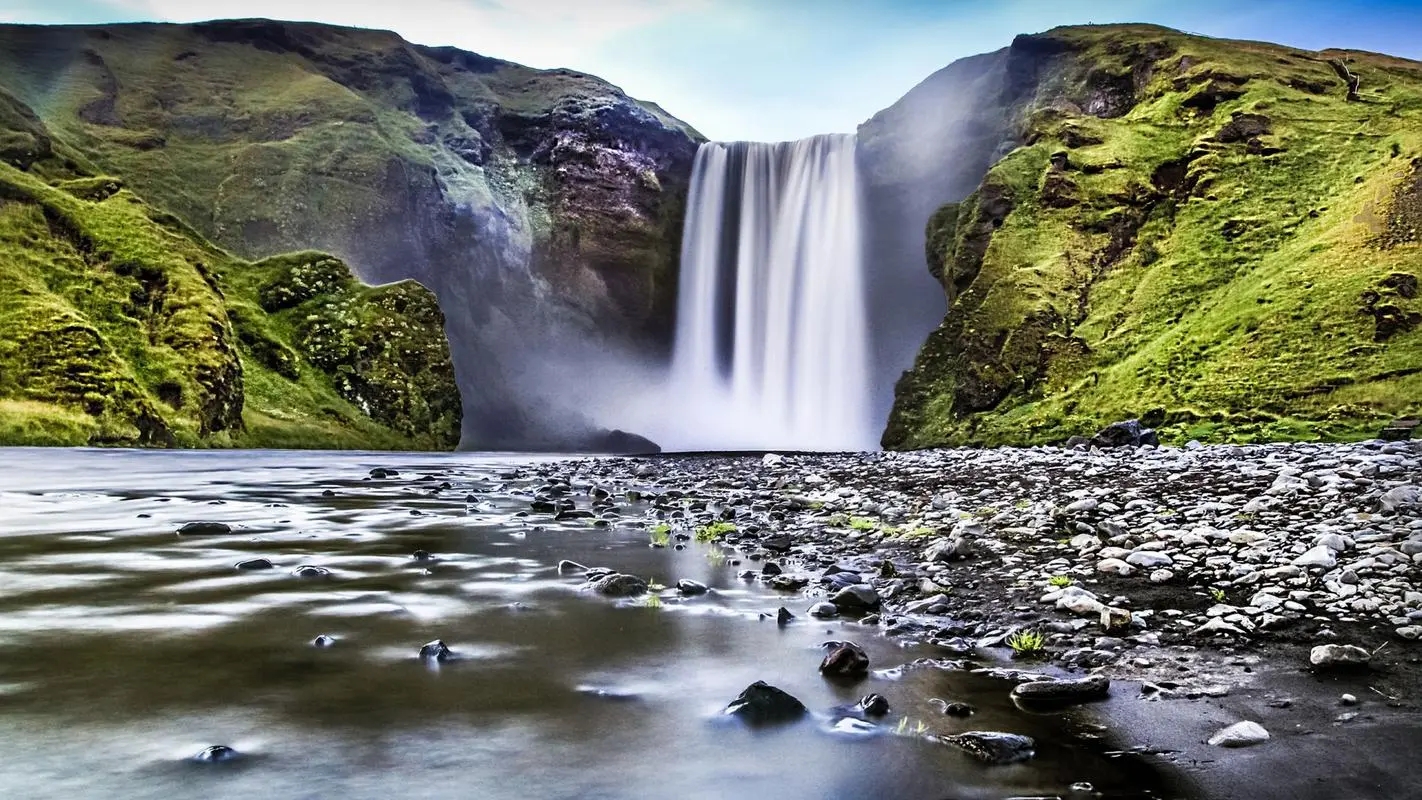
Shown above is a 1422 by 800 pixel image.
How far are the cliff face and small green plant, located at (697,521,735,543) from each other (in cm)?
7154

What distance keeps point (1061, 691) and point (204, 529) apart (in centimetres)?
1175

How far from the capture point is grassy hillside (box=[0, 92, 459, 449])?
3756 centimetres

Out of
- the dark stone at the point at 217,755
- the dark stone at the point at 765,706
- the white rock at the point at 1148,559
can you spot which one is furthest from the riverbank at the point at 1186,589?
the dark stone at the point at 217,755

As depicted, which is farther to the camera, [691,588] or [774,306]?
[774,306]

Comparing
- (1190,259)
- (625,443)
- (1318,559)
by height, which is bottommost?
(625,443)

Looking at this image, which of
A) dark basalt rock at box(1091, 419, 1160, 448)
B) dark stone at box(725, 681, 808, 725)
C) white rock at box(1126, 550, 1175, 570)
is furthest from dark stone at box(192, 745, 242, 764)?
dark basalt rock at box(1091, 419, 1160, 448)

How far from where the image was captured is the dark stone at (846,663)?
5508 millimetres

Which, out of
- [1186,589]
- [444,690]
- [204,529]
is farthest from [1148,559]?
[204,529]

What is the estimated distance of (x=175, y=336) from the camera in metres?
45.3

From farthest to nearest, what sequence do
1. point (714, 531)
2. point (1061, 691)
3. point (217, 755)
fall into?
1. point (714, 531)
2. point (1061, 691)
3. point (217, 755)

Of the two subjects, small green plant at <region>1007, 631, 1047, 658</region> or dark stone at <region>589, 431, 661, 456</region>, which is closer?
small green plant at <region>1007, 631, 1047, 658</region>

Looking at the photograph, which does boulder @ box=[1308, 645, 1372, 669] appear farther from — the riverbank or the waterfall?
the waterfall

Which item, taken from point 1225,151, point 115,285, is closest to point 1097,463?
point 1225,151

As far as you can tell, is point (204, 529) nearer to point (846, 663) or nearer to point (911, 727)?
point (846, 663)
